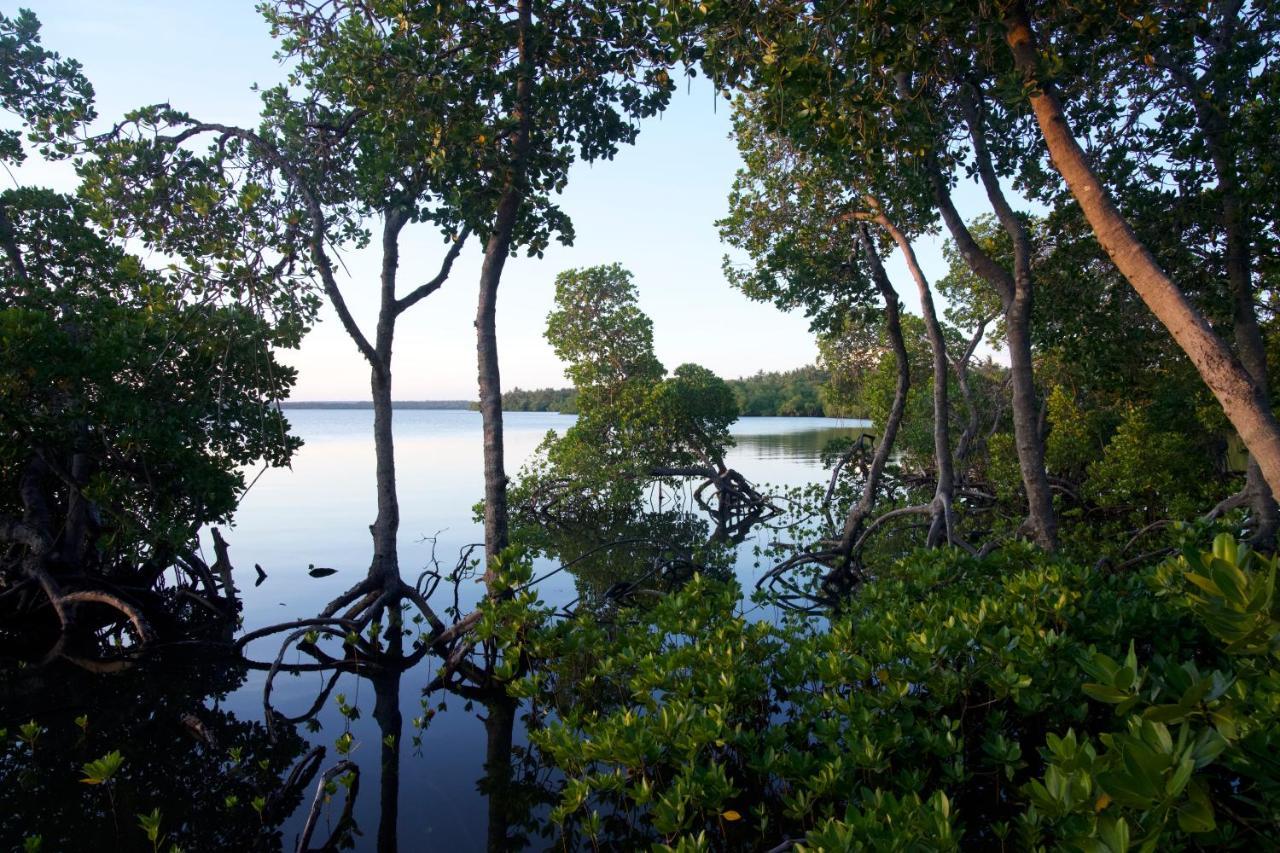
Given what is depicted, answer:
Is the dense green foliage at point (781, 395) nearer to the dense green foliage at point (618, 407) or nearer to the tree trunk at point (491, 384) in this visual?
the dense green foliage at point (618, 407)

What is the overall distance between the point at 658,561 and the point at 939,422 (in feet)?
13.6

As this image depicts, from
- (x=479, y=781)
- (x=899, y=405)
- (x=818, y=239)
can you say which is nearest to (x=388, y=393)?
(x=479, y=781)

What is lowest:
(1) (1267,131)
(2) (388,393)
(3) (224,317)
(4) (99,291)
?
(2) (388,393)

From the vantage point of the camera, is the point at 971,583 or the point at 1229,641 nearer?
the point at 1229,641

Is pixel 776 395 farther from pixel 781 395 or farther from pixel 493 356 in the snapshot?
pixel 493 356

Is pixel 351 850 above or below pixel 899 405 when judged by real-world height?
below

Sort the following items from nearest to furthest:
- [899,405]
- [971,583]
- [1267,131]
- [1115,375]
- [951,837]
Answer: [951,837] < [971,583] < [1267,131] < [1115,375] < [899,405]

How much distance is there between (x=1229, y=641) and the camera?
170 cm

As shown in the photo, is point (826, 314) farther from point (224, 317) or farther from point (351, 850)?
point (351, 850)

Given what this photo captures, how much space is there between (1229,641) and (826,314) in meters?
10.6

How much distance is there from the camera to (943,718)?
3.59 meters

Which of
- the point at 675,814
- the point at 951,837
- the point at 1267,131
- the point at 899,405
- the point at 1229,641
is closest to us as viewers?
→ the point at 1229,641

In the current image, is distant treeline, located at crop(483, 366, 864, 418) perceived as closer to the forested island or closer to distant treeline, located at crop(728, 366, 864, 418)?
distant treeline, located at crop(728, 366, 864, 418)

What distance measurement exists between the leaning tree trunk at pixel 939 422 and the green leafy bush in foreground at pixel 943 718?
354cm
